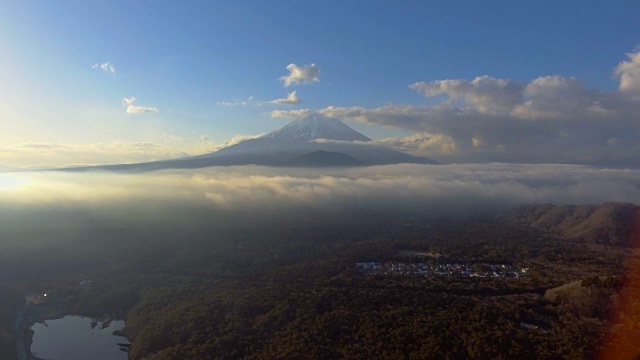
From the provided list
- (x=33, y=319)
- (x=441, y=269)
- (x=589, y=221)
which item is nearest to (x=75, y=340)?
(x=33, y=319)

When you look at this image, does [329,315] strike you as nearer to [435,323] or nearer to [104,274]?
[435,323]

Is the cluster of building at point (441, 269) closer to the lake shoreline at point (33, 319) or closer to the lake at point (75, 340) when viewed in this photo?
the lake at point (75, 340)

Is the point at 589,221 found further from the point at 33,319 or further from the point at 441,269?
the point at 33,319

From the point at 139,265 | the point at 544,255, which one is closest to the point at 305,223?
the point at 139,265

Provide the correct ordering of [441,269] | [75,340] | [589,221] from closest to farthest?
[75,340], [441,269], [589,221]

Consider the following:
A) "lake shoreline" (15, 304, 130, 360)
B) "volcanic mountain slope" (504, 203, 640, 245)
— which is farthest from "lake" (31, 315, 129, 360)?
"volcanic mountain slope" (504, 203, 640, 245)

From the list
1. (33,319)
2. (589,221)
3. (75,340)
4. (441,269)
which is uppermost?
(589,221)
